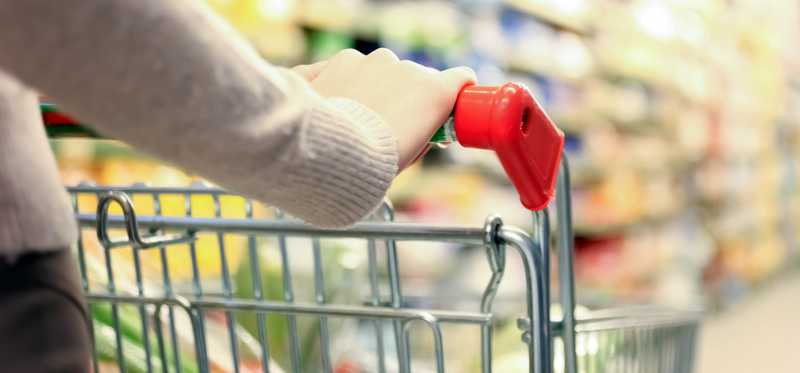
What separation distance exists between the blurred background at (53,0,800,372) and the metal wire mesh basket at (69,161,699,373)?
1.23m

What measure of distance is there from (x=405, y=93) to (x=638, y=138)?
17.6 feet

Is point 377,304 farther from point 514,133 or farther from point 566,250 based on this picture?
point 514,133

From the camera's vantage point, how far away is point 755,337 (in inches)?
202

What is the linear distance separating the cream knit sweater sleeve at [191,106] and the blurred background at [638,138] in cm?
197

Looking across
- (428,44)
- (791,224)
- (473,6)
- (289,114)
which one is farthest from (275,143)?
(791,224)

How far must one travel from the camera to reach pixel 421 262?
12.9ft

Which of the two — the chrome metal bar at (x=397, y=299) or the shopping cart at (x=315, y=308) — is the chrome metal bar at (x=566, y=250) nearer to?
the shopping cart at (x=315, y=308)

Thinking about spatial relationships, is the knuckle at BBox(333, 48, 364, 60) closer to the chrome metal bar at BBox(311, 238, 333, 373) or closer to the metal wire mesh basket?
the metal wire mesh basket

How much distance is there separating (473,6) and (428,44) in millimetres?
508

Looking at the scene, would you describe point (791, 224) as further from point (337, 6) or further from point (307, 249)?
point (307, 249)

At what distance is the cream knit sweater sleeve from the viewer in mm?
495

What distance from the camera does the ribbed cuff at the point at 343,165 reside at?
0.58m

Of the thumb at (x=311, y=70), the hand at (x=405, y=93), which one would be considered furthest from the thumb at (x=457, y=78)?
the thumb at (x=311, y=70)

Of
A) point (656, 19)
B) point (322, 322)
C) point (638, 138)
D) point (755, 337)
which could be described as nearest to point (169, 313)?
point (322, 322)
